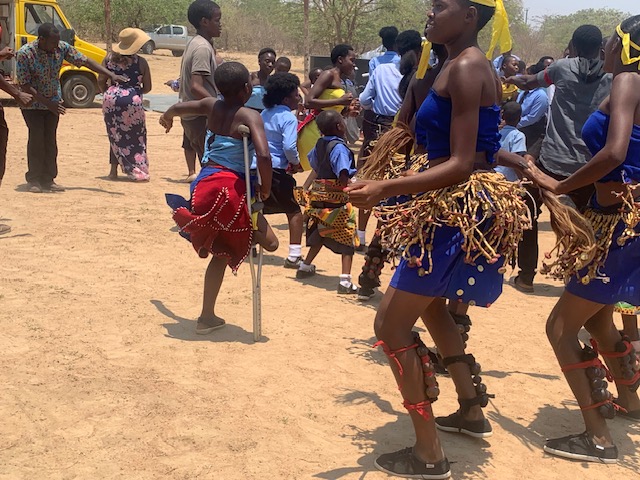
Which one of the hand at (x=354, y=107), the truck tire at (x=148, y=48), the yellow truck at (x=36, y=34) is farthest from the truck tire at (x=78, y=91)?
the truck tire at (x=148, y=48)

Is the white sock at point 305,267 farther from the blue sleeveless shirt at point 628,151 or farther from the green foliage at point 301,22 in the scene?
the green foliage at point 301,22

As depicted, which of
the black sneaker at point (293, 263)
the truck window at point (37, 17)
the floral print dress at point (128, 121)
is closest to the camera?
the black sneaker at point (293, 263)

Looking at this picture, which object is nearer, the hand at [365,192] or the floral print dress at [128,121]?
the hand at [365,192]

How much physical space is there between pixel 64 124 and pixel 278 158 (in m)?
10.5

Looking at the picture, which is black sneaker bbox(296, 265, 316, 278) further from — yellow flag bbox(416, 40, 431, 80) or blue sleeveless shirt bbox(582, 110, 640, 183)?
blue sleeveless shirt bbox(582, 110, 640, 183)

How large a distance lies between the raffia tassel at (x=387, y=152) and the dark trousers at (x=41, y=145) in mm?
6671

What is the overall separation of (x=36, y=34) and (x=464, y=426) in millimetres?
17424

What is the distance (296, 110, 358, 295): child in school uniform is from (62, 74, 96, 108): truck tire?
13966mm

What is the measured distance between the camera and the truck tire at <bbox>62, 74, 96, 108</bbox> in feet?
62.6

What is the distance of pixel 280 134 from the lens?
23.3 feet

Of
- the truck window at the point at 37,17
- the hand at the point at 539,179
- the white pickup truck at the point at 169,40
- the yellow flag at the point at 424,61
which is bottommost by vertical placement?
the hand at the point at 539,179

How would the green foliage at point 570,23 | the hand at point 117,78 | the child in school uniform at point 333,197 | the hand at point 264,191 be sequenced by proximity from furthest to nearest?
the green foliage at point 570,23, the hand at point 117,78, the child in school uniform at point 333,197, the hand at point 264,191

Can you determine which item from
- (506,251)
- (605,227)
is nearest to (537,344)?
(605,227)

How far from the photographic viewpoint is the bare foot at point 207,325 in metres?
5.39
